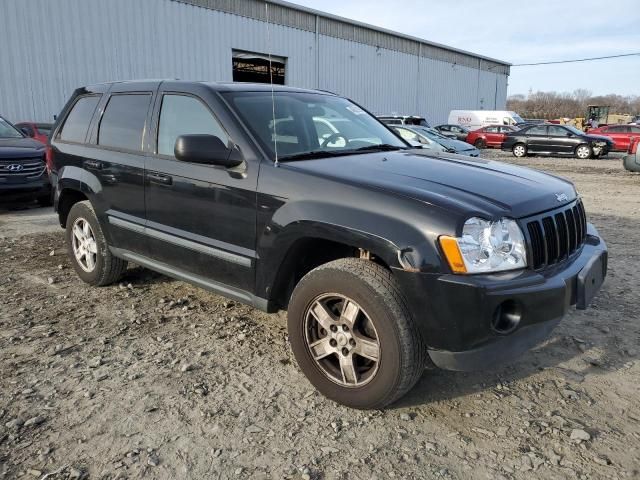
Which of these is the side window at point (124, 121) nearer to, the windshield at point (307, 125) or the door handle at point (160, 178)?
the door handle at point (160, 178)

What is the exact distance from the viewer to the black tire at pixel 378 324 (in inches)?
102

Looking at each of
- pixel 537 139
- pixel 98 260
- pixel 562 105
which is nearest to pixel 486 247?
pixel 98 260

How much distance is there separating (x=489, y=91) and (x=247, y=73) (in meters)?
24.0

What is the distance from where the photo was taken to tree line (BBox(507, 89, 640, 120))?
86.3 meters

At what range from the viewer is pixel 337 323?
2859 millimetres

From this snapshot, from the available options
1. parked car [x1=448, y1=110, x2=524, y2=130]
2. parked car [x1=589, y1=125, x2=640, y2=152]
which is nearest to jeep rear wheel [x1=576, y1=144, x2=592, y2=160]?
parked car [x1=589, y1=125, x2=640, y2=152]

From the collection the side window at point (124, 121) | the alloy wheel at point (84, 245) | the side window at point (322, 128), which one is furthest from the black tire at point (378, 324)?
the alloy wheel at point (84, 245)

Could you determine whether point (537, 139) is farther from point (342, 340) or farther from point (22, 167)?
point (342, 340)

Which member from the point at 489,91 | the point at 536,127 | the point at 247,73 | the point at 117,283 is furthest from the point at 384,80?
the point at 117,283

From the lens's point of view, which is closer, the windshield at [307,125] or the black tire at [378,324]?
the black tire at [378,324]

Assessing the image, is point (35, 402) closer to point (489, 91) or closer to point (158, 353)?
point (158, 353)

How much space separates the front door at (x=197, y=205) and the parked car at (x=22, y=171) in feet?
18.9

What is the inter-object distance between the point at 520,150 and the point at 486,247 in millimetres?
21927

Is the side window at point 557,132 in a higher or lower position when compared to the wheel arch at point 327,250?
higher
